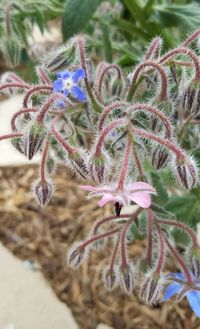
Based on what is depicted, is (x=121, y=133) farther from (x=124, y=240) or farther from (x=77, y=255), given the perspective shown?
(x=77, y=255)

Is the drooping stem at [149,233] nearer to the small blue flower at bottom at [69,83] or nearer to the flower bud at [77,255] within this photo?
the flower bud at [77,255]

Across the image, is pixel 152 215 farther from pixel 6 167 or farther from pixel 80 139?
pixel 6 167

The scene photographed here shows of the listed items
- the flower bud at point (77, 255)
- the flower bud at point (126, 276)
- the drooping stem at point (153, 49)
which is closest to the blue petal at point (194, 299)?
the flower bud at point (126, 276)

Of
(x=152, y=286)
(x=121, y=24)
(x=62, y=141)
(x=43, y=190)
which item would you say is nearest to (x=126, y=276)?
(x=152, y=286)

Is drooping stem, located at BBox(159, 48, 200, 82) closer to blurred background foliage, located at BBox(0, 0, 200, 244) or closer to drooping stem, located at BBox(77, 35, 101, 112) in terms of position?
drooping stem, located at BBox(77, 35, 101, 112)

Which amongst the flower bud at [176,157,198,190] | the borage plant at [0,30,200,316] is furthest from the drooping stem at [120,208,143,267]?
the flower bud at [176,157,198,190]
